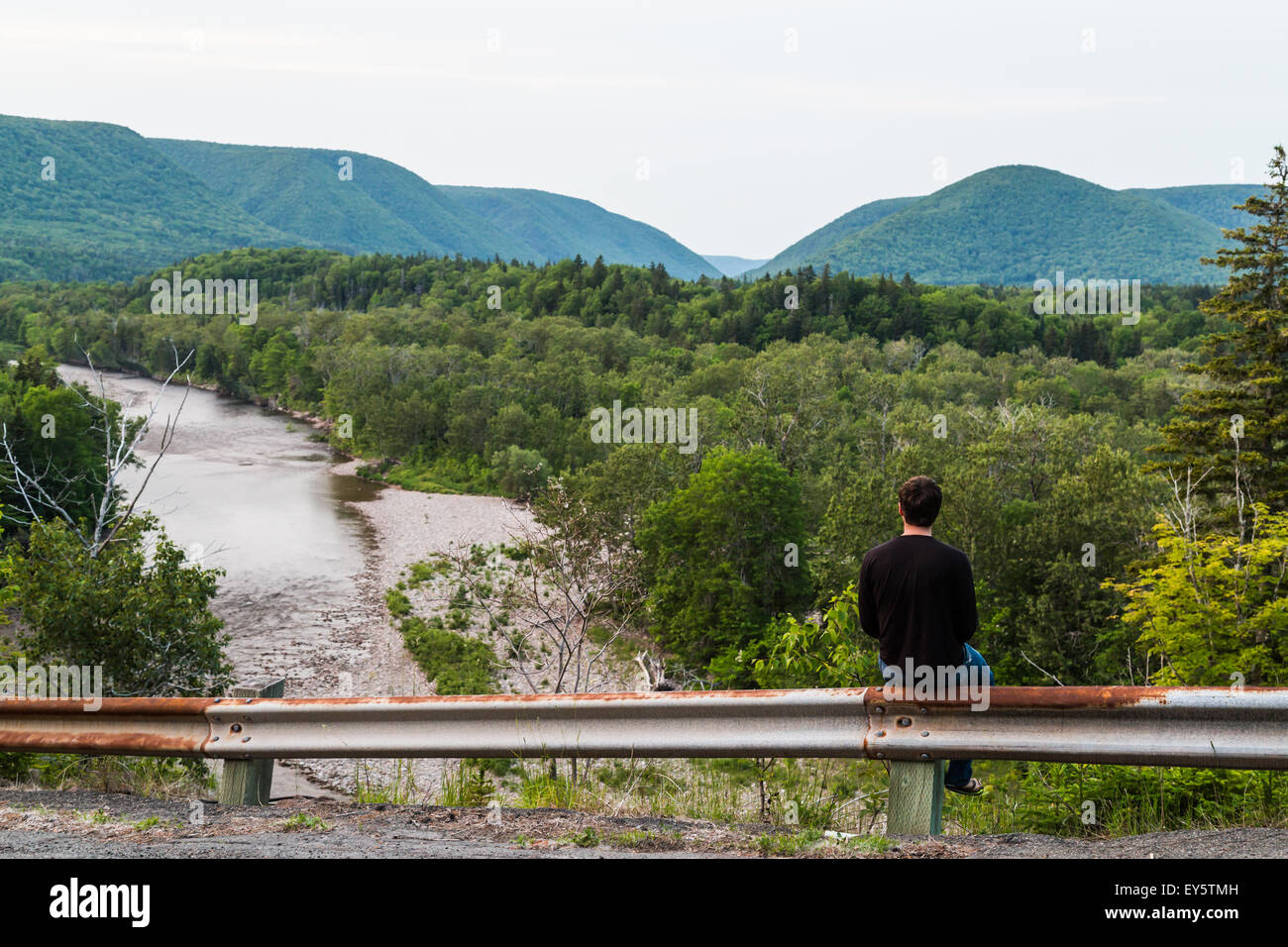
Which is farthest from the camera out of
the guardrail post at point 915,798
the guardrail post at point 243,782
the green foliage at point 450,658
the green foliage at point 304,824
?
the green foliage at point 450,658

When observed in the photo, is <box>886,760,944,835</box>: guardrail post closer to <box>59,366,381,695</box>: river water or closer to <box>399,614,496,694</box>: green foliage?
<box>59,366,381,695</box>: river water

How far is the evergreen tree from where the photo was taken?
28.4 metres

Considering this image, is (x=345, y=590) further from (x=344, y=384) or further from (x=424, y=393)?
(x=344, y=384)

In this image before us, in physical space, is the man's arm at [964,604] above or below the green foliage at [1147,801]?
above

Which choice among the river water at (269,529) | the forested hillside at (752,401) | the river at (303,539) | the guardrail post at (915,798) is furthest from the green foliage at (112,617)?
the guardrail post at (915,798)

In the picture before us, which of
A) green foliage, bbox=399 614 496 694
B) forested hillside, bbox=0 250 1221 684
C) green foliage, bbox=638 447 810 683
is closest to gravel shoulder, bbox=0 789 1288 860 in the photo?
forested hillside, bbox=0 250 1221 684

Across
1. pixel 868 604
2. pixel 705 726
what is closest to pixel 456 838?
pixel 705 726

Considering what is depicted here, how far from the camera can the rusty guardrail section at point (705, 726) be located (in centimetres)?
412

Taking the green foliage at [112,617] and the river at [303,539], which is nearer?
the green foliage at [112,617]

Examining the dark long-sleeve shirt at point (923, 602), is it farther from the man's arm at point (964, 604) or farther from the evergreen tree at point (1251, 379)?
the evergreen tree at point (1251, 379)

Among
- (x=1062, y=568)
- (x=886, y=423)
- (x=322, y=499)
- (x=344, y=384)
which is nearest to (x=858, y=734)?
(x=1062, y=568)

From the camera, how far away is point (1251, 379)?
2855 centimetres

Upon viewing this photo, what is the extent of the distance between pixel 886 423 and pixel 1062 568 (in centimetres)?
2527

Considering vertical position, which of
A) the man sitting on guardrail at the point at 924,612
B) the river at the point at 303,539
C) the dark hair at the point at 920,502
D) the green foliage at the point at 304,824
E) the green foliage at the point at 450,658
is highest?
the dark hair at the point at 920,502
